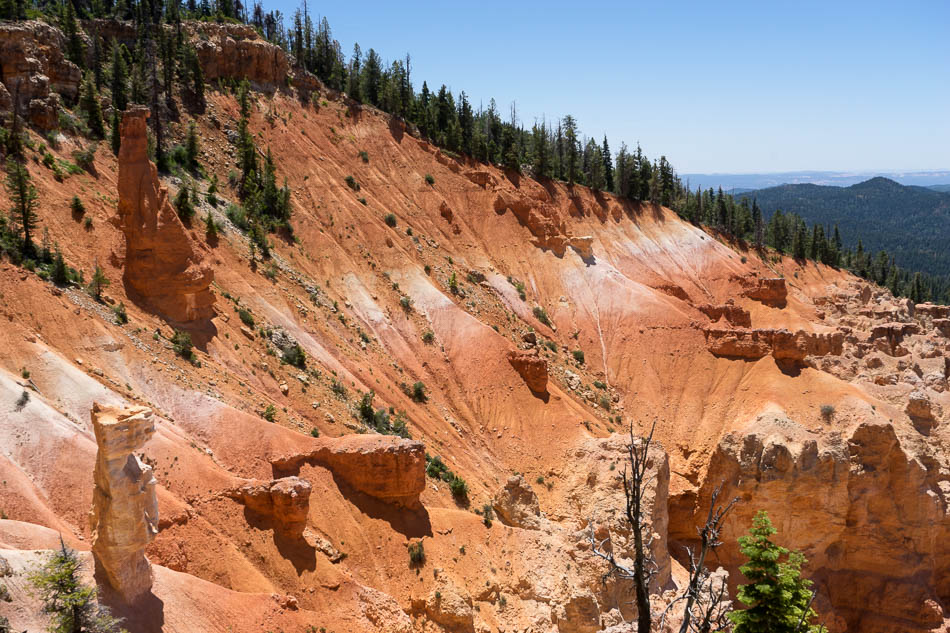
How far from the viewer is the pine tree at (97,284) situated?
31766 millimetres

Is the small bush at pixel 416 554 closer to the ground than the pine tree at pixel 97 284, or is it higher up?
closer to the ground

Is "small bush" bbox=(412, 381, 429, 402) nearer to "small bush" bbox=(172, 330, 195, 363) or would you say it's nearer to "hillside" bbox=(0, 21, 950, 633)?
"hillside" bbox=(0, 21, 950, 633)

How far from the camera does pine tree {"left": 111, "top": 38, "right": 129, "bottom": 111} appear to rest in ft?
159

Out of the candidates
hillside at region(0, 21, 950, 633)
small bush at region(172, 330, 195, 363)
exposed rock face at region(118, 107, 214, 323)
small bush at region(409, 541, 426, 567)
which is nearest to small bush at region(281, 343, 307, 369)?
hillside at region(0, 21, 950, 633)

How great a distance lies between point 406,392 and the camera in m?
43.0

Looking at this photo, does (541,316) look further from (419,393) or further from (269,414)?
(269,414)

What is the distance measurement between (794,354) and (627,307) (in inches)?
567

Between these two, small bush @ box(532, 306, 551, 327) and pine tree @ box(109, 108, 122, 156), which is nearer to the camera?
pine tree @ box(109, 108, 122, 156)

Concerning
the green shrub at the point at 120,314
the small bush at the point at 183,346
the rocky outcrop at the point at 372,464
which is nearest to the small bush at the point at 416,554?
the rocky outcrop at the point at 372,464

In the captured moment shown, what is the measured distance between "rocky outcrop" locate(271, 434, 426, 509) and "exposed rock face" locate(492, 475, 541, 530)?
5.47 meters

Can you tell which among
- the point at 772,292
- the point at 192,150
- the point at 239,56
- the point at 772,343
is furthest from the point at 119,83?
the point at 772,292

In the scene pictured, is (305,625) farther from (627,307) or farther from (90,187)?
(627,307)

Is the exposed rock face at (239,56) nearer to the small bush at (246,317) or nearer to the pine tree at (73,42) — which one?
the pine tree at (73,42)

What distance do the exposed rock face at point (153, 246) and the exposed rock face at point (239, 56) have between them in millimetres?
25680
